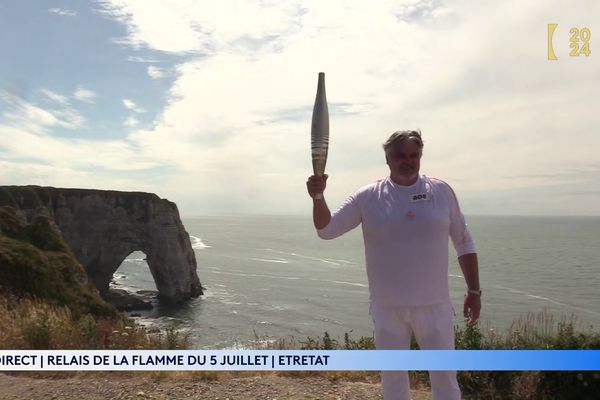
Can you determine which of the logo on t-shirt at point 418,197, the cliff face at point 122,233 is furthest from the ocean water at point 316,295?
the logo on t-shirt at point 418,197

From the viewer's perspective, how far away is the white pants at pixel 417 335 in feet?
9.89

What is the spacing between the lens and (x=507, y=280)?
6109cm

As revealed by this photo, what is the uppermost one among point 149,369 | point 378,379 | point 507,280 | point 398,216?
point 398,216

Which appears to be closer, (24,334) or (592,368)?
(592,368)

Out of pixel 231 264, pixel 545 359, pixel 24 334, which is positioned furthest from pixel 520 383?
pixel 231 264

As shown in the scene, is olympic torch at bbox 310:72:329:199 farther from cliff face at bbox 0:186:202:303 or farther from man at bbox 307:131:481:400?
cliff face at bbox 0:186:202:303

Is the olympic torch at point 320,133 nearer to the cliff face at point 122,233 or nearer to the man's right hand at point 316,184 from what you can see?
the man's right hand at point 316,184

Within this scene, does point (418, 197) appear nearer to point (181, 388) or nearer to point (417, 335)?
point (417, 335)

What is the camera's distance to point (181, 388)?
5.50 meters

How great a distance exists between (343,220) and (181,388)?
3.81 meters

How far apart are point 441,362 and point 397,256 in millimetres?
849

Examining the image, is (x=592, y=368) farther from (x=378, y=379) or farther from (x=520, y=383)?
(x=378, y=379)

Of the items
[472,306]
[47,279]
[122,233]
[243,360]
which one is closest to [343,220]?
[472,306]

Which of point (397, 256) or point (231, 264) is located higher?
point (397, 256)
